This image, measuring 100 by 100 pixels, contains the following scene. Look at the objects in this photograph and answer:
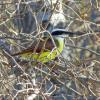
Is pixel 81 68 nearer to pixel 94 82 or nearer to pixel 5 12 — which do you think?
pixel 94 82

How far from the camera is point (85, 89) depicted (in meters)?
4.01

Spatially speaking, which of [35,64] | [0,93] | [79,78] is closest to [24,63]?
[35,64]

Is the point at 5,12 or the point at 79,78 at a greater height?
the point at 5,12

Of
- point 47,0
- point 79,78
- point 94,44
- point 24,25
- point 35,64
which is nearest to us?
point 79,78

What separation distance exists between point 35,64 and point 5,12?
1.49 metres

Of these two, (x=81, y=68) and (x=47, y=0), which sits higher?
(x=47, y=0)

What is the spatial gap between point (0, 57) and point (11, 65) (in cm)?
21

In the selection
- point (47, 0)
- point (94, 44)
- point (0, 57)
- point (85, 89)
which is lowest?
point (94, 44)

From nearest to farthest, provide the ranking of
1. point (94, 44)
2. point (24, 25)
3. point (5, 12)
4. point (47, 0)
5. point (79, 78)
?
1. point (79, 78)
2. point (47, 0)
3. point (5, 12)
4. point (24, 25)
5. point (94, 44)

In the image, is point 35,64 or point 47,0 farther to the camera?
point 47,0

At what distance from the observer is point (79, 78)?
3.86 meters

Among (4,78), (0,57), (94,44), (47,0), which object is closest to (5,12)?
(47,0)

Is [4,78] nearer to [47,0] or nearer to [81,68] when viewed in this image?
[81,68]

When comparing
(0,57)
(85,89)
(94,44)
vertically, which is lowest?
(94,44)
